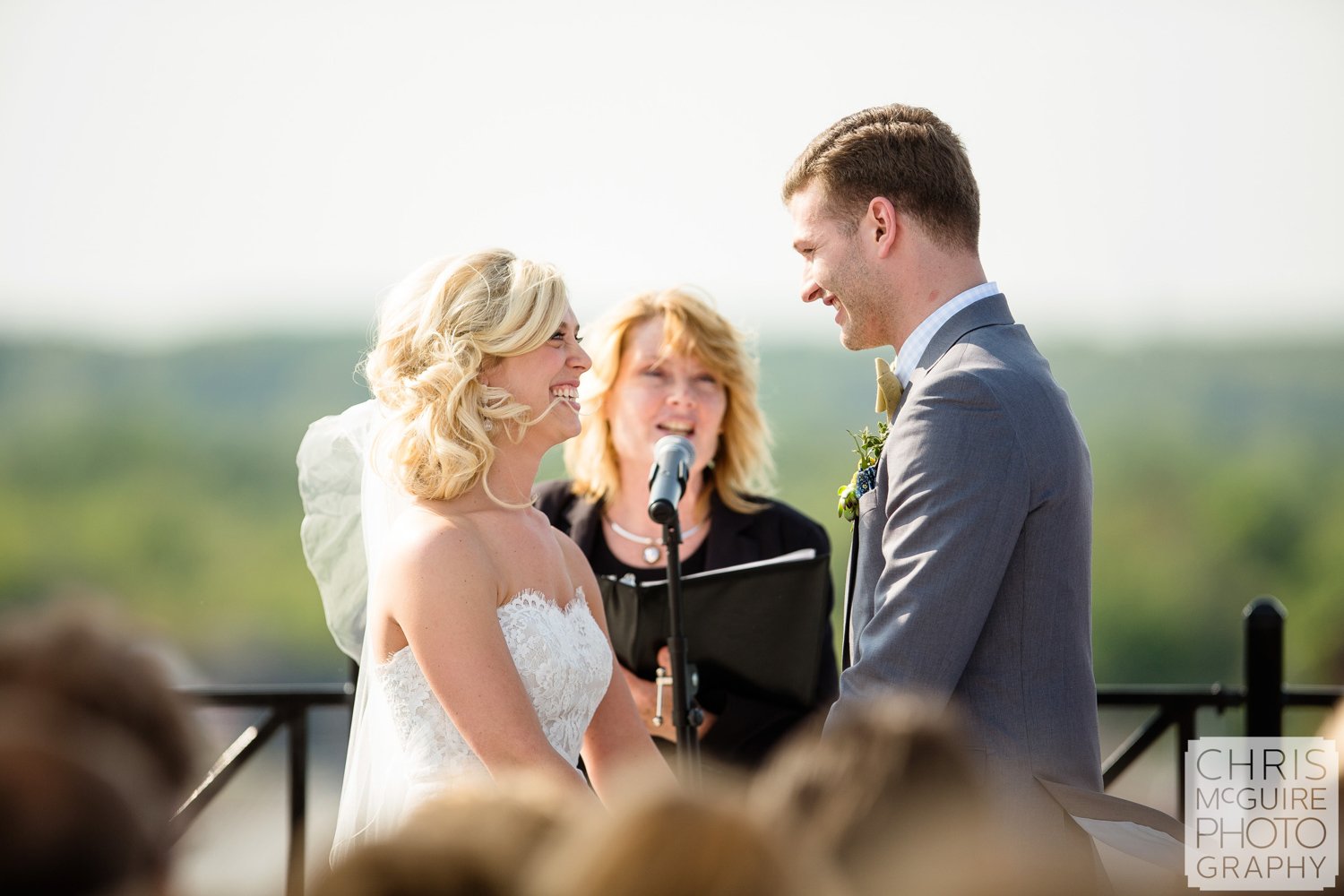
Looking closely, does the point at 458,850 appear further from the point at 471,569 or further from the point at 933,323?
the point at 933,323

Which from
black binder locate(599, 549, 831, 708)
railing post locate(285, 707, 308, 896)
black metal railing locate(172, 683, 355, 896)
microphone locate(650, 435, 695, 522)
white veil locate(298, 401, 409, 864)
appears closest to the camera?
microphone locate(650, 435, 695, 522)

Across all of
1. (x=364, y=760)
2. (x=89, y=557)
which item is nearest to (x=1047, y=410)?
(x=364, y=760)

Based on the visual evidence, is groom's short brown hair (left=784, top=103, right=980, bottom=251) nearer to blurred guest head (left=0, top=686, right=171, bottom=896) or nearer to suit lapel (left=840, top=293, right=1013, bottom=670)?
suit lapel (left=840, top=293, right=1013, bottom=670)

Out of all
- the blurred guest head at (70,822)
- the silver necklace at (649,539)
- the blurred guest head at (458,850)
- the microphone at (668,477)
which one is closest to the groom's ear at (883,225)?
the microphone at (668,477)

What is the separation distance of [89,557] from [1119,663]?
4929 cm

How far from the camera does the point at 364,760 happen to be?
4031mm

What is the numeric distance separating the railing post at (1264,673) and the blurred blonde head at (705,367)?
2068 millimetres

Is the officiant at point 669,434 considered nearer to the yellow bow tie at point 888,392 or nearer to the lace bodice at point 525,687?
the lace bodice at point 525,687

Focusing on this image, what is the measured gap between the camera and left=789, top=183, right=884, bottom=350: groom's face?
360 cm

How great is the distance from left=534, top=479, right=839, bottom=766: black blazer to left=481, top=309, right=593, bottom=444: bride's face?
130cm

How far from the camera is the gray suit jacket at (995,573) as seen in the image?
3.12 m

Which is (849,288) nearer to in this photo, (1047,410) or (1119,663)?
(1047,410)

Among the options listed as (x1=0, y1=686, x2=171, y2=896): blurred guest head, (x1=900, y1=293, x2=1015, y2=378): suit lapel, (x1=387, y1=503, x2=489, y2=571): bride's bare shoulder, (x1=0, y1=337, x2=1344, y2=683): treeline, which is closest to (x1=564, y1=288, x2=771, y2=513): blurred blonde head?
(x1=387, y1=503, x2=489, y2=571): bride's bare shoulder

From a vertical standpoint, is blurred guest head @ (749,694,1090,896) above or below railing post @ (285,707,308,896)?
above
